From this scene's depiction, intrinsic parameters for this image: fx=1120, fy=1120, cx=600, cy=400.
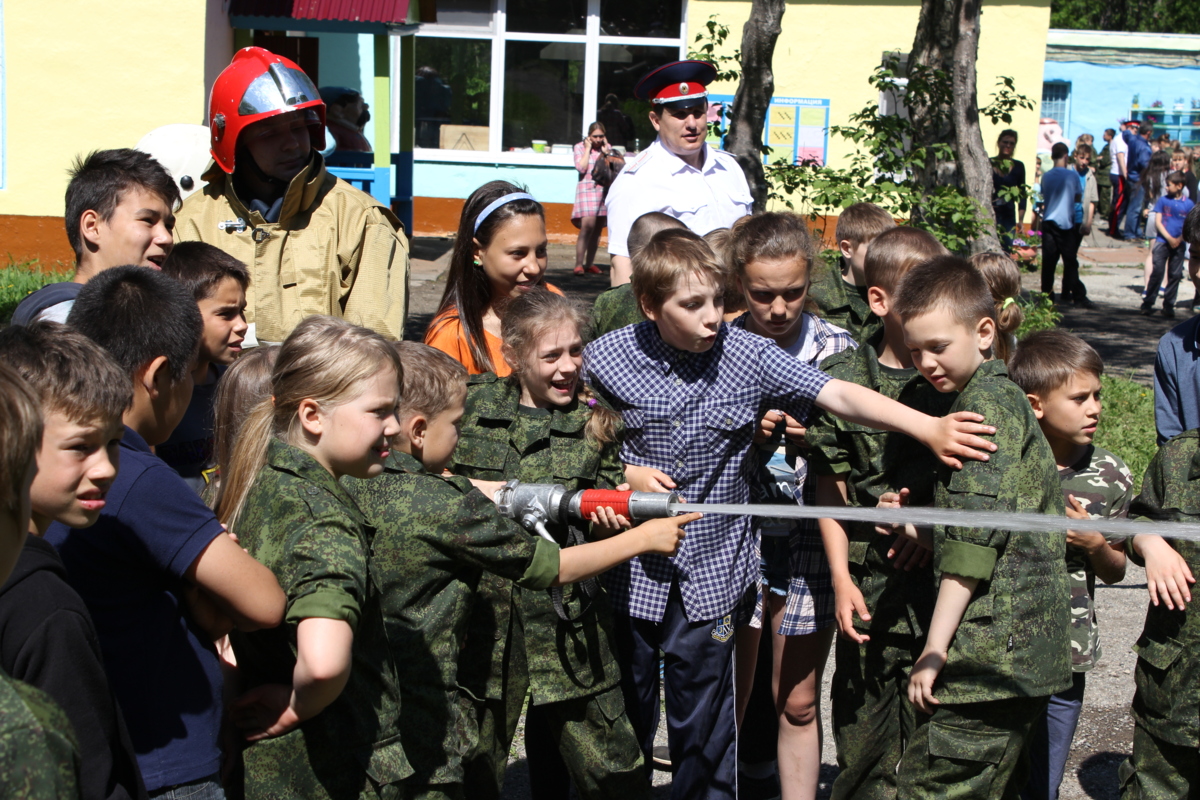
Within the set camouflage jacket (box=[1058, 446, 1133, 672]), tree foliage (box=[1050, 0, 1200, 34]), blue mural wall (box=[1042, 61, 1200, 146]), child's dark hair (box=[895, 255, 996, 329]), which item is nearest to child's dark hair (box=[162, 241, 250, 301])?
child's dark hair (box=[895, 255, 996, 329])

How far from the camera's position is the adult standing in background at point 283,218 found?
12.7 ft

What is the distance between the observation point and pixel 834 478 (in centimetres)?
335

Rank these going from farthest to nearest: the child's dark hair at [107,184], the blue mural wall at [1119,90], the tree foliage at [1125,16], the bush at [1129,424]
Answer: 1. the tree foliage at [1125,16]
2. the blue mural wall at [1119,90]
3. the bush at [1129,424]
4. the child's dark hair at [107,184]

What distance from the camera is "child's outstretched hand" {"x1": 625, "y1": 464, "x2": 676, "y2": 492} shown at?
10.2 ft

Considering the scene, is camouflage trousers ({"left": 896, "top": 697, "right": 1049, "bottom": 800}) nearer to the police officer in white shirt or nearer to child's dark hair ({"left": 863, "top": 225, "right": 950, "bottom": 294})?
child's dark hair ({"left": 863, "top": 225, "right": 950, "bottom": 294})

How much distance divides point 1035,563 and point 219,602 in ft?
6.27

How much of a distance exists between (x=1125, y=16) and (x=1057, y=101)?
15430 millimetres

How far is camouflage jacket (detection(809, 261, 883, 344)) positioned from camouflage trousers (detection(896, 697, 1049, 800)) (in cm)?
175

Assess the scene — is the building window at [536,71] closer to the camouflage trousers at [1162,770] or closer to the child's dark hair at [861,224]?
the child's dark hair at [861,224]

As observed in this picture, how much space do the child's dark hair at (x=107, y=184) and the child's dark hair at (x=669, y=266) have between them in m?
1.60

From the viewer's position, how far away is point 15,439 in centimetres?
142

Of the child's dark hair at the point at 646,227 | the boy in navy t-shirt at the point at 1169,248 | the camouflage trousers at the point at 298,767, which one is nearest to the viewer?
the camouflage trousers at the point at 298,767

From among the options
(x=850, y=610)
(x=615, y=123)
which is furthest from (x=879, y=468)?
(x=615, y=123)

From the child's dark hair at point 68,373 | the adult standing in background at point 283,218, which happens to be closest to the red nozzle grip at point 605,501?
the child's dark hair at point 68,373
